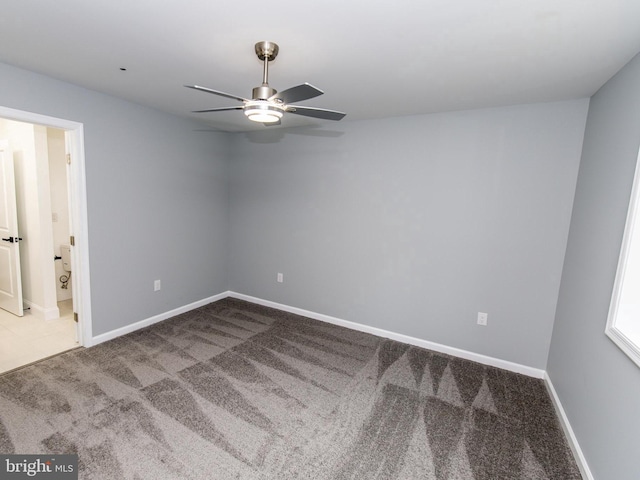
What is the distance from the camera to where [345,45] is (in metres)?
1.84

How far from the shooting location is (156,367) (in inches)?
110

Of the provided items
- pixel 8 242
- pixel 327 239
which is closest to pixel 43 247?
pixel 8 242

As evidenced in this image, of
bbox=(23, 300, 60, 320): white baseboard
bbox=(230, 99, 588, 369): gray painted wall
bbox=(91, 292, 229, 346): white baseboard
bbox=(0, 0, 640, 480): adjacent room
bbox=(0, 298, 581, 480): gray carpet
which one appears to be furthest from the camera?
bbox=(23, 300, 60, 320): white baseboard

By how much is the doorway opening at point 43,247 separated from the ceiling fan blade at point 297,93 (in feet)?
7.44

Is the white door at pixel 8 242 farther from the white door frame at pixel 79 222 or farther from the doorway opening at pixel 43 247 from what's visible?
the white door frame at pixel 79 222

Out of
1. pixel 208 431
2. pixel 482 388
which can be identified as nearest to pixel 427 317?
pixel 482 388

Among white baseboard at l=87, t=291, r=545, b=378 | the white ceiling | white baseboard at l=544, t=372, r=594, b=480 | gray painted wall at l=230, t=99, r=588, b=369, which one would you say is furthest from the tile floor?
white baseboard at l=544, t=372, r=594, b=480

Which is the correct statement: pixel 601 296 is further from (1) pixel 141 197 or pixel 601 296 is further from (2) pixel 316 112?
(1) pixel 141 197

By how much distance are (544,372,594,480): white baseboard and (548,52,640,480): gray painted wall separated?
0.05 m

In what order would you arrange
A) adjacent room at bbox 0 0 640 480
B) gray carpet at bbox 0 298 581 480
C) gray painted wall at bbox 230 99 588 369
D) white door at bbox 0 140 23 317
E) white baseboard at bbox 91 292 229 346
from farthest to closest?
white door at bbox 0 140 23 317, white baseboard at bbox 91 292 229 346, gray painted wall at bbox 230 99 588 369, gray carpet at bbox 0 298 581 480, adjacent room at bbox 0 0 640 480

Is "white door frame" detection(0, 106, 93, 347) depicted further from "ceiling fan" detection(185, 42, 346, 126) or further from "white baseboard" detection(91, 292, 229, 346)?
"ceiling fan" detection(185, 42, 346, 126)

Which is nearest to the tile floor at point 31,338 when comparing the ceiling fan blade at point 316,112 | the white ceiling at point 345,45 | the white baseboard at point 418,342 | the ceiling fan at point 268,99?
the white baseboard at point 418,342

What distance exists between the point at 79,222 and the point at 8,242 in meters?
1.55

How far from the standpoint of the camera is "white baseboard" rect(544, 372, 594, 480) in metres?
1.83
